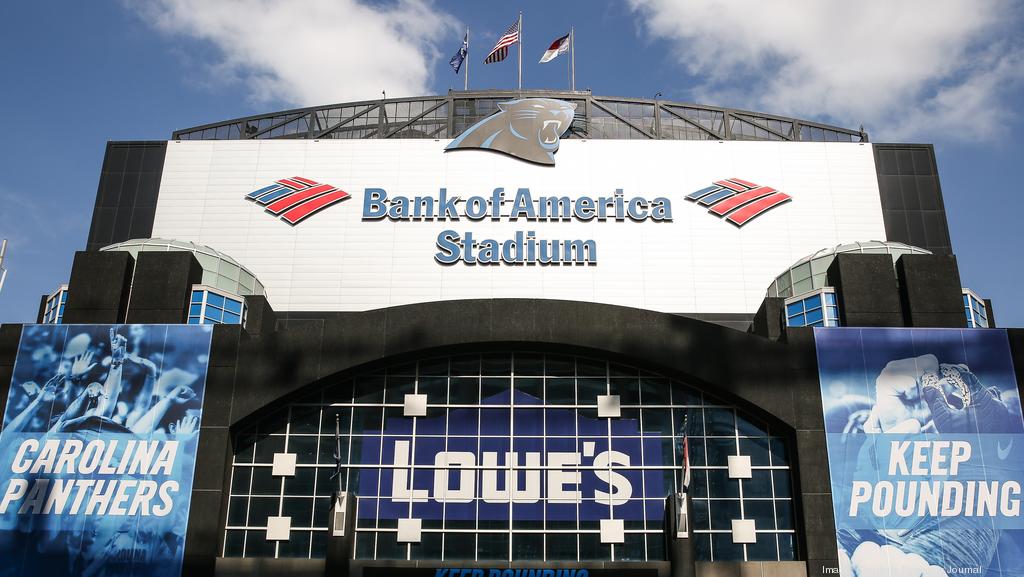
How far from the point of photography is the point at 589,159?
56156 millimetres

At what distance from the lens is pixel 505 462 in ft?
120

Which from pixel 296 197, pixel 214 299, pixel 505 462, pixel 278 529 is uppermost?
pixel 296 197

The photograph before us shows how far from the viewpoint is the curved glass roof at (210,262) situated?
42375mm

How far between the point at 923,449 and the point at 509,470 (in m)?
16.4

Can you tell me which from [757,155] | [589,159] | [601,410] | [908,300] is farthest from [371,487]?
[757,155]

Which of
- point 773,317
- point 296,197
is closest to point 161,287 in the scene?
point 296,197

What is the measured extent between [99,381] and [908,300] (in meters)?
34.0

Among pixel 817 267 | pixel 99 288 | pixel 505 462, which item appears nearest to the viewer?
pixel 505 462

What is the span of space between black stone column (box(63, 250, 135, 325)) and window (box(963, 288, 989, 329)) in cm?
3775

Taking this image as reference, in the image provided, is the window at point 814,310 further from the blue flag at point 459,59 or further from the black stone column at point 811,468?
the blue flag at point 459,59

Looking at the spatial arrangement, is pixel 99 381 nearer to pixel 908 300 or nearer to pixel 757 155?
pixel 908 300

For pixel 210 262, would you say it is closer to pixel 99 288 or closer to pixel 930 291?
pixel 99 288

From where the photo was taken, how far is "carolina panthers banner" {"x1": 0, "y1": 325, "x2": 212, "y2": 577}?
1336 inches

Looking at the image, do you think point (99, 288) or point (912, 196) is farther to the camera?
point (912, 196)
